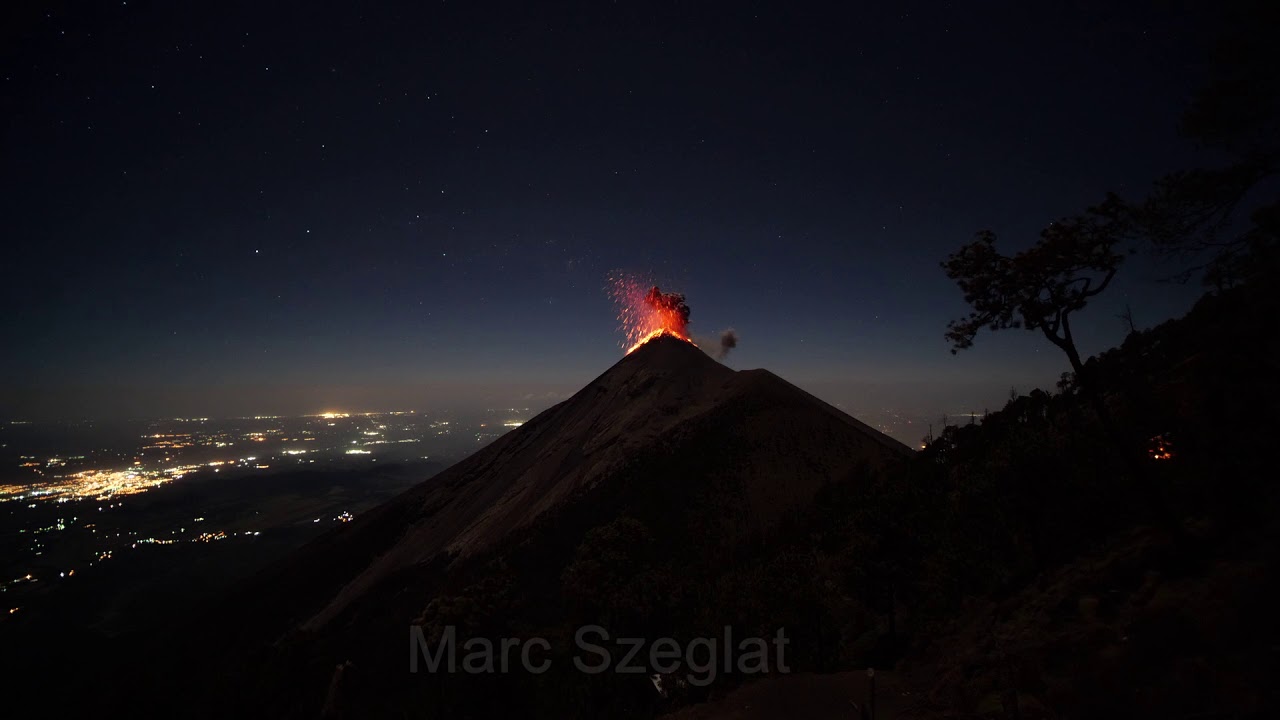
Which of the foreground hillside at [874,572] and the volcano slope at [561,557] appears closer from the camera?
the foreground hillside at [874,572]

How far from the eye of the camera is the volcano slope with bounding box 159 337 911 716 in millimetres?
24969

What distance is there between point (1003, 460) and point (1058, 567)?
1592 cm

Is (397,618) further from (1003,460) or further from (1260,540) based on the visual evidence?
(1260,540)

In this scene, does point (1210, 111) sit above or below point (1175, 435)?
above

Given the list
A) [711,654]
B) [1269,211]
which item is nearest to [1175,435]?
[1269,211]

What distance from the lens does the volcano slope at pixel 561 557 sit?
2497 cm

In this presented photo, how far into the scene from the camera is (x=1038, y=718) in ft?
31.0

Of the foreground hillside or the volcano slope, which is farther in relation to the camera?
the volcano slope

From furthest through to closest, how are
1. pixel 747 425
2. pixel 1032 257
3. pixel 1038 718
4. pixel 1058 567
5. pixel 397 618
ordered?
pixel 747 425 < pixel 397 618 < pixel 1058 567 < pixel 1032 257 < pixel 1038 718

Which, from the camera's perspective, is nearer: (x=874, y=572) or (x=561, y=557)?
(x=874, y=572)

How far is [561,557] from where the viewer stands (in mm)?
50875

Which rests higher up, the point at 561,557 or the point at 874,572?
the point at 874,572

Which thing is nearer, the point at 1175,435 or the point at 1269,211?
the point at 1269,211

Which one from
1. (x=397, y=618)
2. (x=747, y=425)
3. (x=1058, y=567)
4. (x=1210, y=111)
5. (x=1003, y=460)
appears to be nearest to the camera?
(x=1210, y=111)
